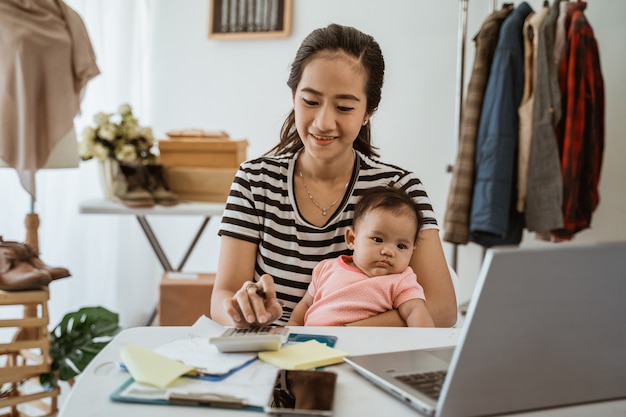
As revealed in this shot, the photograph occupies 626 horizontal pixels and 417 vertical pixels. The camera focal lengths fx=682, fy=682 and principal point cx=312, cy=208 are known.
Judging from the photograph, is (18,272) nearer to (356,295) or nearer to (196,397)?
(356,295)

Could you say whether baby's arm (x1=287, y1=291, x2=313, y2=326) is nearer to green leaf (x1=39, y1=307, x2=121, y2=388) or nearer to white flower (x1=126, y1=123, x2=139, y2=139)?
Result: green leaf (x1=39, y1=307, x2=121, y2=388)

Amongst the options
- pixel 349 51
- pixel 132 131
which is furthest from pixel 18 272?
pixel 349 51

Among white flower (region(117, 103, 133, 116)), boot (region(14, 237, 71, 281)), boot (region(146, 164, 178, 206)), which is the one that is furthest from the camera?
white flower (region(117, 103, 133, 116))

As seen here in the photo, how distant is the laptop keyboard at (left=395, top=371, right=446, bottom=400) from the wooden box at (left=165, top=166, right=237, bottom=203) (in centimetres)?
222

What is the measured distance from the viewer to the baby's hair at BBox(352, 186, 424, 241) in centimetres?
149

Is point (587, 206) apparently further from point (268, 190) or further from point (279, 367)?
point (279, 367)

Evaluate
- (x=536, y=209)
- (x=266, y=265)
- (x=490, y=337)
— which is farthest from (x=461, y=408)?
(x=536, y=209)

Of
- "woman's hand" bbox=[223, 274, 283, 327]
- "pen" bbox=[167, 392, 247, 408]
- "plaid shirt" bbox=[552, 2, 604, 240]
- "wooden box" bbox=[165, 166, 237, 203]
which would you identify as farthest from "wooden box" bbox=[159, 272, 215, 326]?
"pen" bbox=[167, 392, 247, 408]

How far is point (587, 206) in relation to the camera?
110 inches

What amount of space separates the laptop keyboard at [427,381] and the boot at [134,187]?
86.0 inches

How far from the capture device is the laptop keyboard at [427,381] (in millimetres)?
790

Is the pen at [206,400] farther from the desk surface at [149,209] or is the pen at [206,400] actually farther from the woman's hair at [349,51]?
the desk surface at [149,209]

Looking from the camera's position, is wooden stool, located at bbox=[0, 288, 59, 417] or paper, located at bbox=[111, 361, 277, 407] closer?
paper, located at bbox=[111, 361, 277, 407]

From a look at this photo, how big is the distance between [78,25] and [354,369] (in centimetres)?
210
